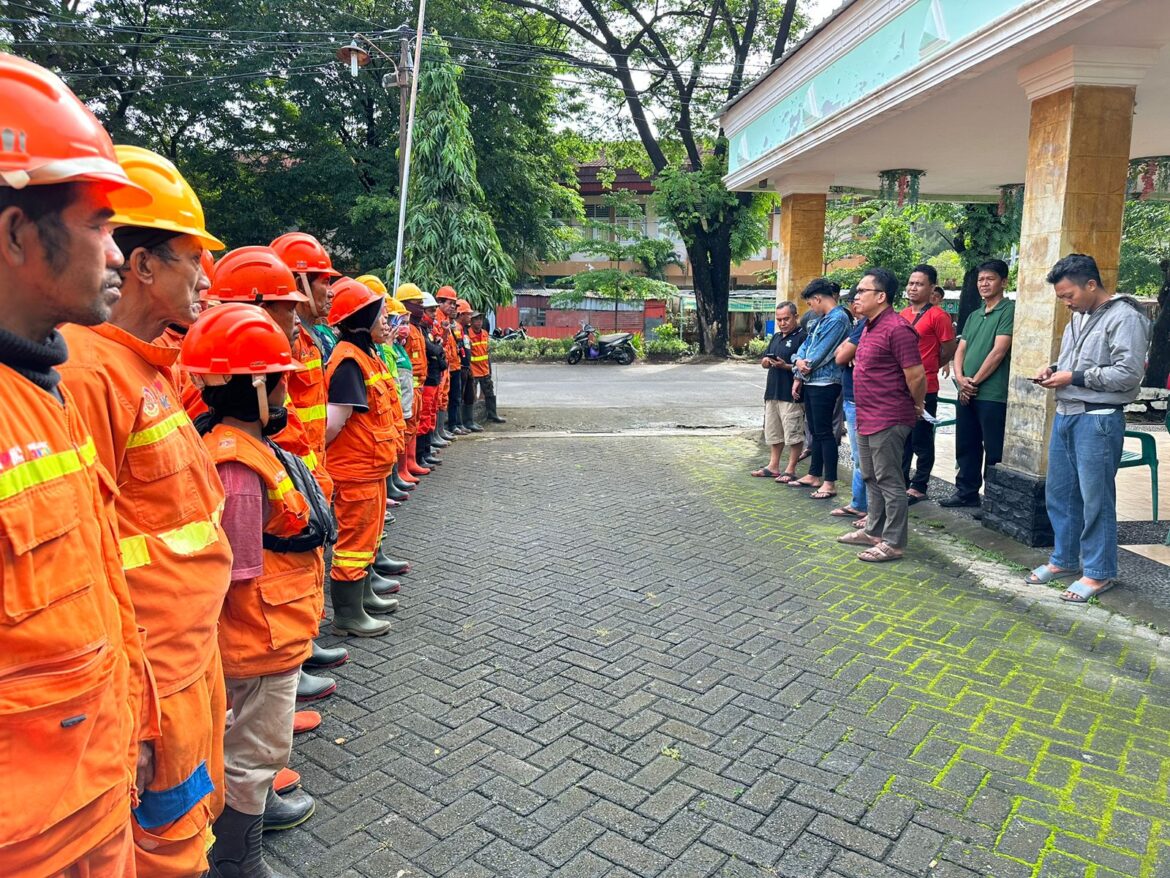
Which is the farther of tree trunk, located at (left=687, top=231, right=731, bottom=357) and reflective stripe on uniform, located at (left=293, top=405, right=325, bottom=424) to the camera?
tree trunk, located at (left=687, top=231, right=731, bottom=357)

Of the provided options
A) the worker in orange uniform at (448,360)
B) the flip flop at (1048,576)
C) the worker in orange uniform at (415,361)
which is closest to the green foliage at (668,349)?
the worker in orange uniform at (448,360)

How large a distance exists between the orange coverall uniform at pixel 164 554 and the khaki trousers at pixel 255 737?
59cm

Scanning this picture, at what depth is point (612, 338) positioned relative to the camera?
2384 centimetres

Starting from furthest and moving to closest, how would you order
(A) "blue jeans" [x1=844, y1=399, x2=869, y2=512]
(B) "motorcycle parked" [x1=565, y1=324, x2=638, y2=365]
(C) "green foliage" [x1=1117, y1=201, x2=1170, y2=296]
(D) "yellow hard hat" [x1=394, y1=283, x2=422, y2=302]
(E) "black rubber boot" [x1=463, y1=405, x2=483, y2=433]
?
(B) "motorcycle parked" [x1=565, y1=324, x2=638, y2=365] < (C) "green foliage" [x1=1117, y1=201, x2=1170, y2=296] < (E) "black rubber boot" [x1=463, y1=405, x2=483, y2=433] < (D) "yellow hard hat" [x1=394, y1=283, x2=422, y2=302] < (A) "blue jeans" [x1=844, y1=399, x2=869, y2=512]

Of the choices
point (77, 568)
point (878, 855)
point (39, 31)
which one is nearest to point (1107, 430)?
point (878, 855)

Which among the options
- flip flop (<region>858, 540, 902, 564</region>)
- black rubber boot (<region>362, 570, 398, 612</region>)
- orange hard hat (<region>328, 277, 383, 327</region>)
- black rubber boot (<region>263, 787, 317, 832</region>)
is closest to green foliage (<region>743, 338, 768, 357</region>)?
flip flop (<region>858, 540, 902, 564</region>)

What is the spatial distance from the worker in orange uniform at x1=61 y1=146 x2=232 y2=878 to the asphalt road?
9441 millimetres

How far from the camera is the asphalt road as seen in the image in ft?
39.3

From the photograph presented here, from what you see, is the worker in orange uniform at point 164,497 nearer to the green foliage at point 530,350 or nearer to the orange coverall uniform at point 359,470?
the orange coverall uniform at point 359,470

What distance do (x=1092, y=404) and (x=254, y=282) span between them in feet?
15.3

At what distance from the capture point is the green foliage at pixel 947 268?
33.2 m

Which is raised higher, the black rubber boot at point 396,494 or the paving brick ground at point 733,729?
the paving brick ground at point 733,729

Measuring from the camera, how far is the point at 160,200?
1804 mm

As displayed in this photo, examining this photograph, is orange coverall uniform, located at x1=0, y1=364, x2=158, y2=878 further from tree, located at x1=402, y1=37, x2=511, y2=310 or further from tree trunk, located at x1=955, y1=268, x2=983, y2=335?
tree trunk, located at x1=955, y1=268, x2=983, y2=335
